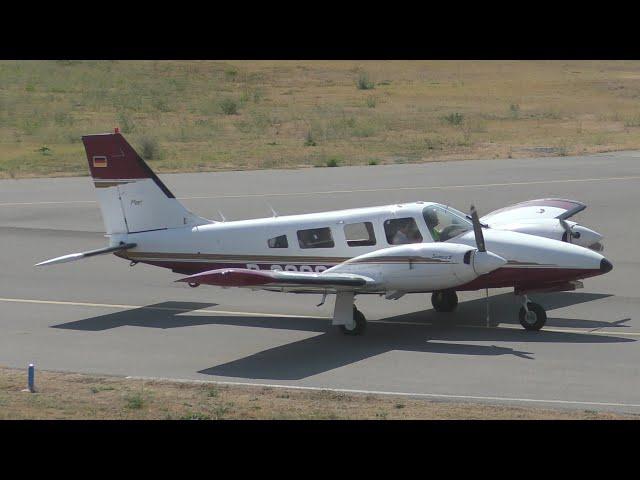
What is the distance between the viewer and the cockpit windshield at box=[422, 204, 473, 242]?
2116 cm

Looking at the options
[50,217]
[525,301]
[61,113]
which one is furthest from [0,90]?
[525,301]

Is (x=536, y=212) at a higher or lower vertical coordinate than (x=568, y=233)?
higher

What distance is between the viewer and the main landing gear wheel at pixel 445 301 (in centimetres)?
2273

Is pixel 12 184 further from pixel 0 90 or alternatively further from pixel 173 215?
pixel 0 90

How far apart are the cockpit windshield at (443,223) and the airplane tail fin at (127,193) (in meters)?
5.03

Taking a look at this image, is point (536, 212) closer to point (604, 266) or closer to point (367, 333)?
point (604, 266)

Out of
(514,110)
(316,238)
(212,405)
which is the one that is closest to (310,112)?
(514,110)

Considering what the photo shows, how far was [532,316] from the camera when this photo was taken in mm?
20953

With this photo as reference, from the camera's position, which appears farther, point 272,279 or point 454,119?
point 454,119

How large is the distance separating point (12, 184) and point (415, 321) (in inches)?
999

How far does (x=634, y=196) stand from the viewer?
120ft

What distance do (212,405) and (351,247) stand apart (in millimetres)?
6223

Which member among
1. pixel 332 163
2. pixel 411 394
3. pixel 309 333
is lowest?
pixel 411 394

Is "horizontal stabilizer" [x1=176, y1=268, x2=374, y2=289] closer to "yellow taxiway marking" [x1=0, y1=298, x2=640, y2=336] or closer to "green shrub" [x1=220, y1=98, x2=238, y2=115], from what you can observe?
"yellow taxiway marking" [x1=0, y1=298, x2=640, y2=336]
